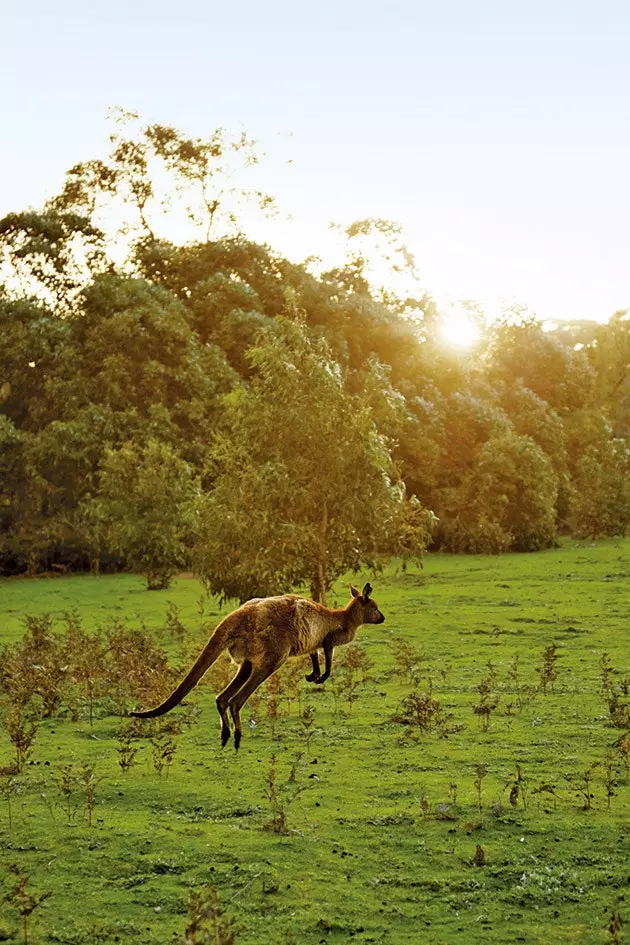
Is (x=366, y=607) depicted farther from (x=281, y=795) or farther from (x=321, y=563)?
(x=321, y=563)

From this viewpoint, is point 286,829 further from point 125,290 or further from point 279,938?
point 125,290

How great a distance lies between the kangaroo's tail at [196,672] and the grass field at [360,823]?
Result: 1.47 m

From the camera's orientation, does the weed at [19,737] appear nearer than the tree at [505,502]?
Yes

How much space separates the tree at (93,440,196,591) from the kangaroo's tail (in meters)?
30.0

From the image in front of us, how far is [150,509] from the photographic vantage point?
43.8 meters

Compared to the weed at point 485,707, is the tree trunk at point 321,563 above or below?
above

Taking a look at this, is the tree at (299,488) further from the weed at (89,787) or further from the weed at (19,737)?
the weed at (89,787)

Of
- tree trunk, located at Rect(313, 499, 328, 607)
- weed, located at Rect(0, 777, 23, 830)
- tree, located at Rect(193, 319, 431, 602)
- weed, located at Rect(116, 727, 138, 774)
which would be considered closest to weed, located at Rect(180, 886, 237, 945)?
weed, located at Rect(0, 777, 23, 830)

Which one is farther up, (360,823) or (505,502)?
(505,502)

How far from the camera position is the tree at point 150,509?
141ft

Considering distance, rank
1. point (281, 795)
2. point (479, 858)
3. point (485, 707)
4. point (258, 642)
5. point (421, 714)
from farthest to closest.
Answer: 1. point (485, 707)
2. point (421, 714)
3. point (281, 795)
4. point (258, 642)
5. point (479, 858)

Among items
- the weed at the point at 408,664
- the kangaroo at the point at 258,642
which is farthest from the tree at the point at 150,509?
the kangaroo at the point at 258,642

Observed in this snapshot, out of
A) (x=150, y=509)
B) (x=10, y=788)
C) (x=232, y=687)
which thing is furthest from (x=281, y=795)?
(x=150, y=509)

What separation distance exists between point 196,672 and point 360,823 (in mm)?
2442
